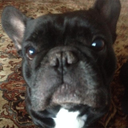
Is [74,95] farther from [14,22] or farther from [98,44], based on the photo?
[14,22]

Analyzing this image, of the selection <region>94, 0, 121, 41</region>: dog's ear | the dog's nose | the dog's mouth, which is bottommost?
the dog's mouth

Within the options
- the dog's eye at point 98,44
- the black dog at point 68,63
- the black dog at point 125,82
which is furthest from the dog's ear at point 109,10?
the black dog at point 125,82

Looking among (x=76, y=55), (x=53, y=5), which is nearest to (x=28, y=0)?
(x=53, y=5)

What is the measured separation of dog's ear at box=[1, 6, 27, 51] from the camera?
3.48 feet

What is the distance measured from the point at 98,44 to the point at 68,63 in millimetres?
213

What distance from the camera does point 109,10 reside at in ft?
3.43

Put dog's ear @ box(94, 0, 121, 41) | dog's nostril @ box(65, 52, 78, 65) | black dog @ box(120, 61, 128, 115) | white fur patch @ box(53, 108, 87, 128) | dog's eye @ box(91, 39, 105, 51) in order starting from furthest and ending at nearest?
black dog @ box(120, 61, 128, 115) < dog's ear @ box(94, 0, 121, 41) < white fur patch @ box(53, 108, 87, 128) < dog's eye @ box(91, 39, 105, 51) < dog's nostril @ box(65, 52, 78, 65)

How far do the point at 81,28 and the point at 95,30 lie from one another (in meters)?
0.06

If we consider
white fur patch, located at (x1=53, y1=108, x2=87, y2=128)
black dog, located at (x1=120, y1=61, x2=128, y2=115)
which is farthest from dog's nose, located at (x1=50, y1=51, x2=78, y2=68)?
black dog, located at (x1=120, y1=61, x2=128, y2=115)

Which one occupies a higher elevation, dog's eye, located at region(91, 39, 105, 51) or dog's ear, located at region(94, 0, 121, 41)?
dog's ear, located at region(94, 0, 121, 41)

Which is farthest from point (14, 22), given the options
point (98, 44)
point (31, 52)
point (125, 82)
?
point (125, 82)

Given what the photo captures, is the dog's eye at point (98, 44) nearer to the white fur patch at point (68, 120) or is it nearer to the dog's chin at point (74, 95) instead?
the dog's chin at point (74, 95)

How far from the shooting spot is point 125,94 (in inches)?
50.6

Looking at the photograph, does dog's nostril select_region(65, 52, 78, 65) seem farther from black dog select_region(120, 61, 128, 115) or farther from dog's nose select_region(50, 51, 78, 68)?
black dog select_region(120, 61, 128, 115)
